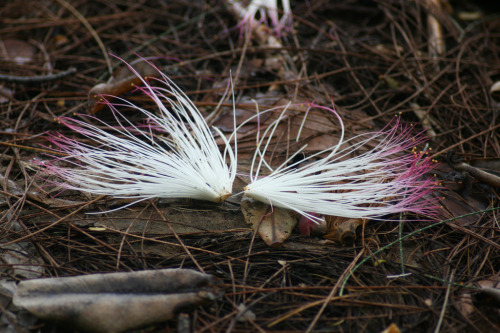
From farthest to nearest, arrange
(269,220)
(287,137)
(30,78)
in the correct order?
(30,78) < (287,137) < (269,220)

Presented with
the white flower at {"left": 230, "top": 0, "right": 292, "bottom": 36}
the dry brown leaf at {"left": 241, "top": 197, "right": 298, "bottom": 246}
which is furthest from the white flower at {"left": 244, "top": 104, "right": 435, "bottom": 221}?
the white flower at {"left": 230, "top": 0, "right": 292, "bottom": 36}

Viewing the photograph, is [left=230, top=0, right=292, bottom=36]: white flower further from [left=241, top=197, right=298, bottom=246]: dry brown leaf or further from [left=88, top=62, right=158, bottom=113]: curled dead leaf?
[left=241, top=197, right=298, bottom=246]: dry brown leaf

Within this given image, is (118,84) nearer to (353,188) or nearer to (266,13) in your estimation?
(266,13)

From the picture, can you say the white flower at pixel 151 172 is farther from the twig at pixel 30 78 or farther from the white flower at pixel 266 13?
the white flower at pixel 266 13

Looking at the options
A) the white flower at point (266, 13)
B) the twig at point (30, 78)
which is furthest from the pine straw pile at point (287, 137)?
the white flower at point (266, 13)

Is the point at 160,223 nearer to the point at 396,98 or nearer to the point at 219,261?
the point at 219,261

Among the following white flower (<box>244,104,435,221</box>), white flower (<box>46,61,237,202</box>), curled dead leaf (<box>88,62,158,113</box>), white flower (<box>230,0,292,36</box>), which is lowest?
white flower (<box>244,104,435,221</box>)

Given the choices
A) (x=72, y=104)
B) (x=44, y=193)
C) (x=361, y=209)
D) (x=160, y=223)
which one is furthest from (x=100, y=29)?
(x=361, y=209)

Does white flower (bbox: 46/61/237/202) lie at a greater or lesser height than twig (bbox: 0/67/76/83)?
lesser

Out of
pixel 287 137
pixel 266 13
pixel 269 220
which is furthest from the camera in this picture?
pixel 266 13

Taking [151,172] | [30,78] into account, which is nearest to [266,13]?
[30,78]
